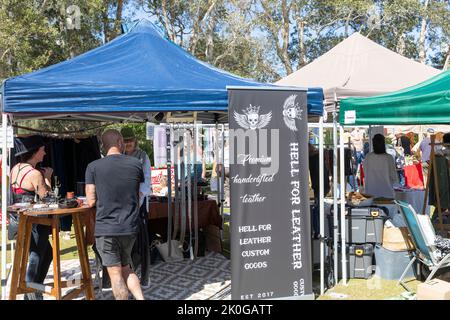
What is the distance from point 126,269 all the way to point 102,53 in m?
2.27

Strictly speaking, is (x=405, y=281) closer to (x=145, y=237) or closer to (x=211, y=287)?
(x=211, y=287)

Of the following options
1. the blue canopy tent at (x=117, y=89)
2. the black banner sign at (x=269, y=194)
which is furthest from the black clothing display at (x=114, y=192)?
the black banner sign at (x=269, y=194)

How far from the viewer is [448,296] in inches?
160

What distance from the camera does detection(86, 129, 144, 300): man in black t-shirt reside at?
3656 mm

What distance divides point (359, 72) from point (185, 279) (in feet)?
12.7

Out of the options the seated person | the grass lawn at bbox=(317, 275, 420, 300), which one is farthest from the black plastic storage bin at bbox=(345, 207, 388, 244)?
the seated person

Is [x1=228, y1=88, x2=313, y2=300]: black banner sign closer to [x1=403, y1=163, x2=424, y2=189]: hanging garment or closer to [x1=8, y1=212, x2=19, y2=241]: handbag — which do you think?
[x1=8, y1=212, x2=19, y2=241]: handbag

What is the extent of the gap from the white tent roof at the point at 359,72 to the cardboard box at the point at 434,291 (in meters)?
2.46

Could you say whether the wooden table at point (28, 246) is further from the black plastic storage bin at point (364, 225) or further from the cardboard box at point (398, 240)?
the cardboard box at point (398, 240)

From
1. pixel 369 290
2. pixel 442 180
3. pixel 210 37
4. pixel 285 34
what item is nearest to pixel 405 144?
pixel 442 180

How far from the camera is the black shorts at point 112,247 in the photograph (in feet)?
12.2

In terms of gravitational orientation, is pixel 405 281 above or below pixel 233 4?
below

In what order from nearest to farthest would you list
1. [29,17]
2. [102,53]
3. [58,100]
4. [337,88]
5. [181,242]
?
[58,100] < [102,53] < [337,88] < [181,242] < [29,17]

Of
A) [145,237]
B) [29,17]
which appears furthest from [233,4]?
[145,237]
